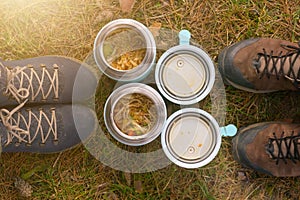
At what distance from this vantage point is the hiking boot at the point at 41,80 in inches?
57.4

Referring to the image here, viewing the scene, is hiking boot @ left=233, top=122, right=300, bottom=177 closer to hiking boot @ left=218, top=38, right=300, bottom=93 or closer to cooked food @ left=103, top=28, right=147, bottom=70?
hiking boot @ left=218, top=38, right=300, bottom=93

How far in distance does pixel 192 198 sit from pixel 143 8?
713mm

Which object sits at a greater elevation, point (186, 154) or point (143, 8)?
point (143, 8)

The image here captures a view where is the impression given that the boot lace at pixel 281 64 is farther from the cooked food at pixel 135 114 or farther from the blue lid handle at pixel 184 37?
the cooked food at pixel 135 114

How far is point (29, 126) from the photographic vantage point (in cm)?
149

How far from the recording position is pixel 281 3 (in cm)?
164

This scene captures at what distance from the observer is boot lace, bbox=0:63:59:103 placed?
1.46 meters

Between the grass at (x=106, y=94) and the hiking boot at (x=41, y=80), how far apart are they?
10 centimetres

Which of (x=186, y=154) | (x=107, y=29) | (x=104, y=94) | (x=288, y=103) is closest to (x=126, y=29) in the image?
(x=107, y=29)

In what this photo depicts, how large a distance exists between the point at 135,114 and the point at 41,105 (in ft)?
1.06

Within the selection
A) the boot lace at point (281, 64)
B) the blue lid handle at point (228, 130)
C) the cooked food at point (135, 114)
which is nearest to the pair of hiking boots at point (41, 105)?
the cooked food at point (135, 114)

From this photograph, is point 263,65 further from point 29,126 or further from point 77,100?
point 29,126

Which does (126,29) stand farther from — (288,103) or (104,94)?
(288,103)

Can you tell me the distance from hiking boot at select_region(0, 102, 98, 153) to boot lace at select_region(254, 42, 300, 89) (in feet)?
2.03
